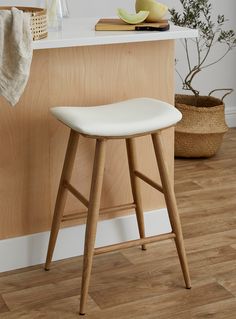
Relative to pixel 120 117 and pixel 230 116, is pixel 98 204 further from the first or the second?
pixel 230 116

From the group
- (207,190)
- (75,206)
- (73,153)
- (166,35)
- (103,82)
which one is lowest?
(207,190)

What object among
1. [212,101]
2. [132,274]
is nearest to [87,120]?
[132,274]

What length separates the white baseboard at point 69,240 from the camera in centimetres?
272

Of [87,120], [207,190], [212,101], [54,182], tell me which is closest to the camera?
[87,120]

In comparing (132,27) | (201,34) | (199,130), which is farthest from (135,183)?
(201,34)

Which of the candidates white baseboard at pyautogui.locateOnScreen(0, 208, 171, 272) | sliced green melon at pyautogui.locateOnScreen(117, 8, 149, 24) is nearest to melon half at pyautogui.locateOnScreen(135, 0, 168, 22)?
sliced green melon at pyautogui.locateOnScreen(117, 8, 149, 24)

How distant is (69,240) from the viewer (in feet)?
9.25

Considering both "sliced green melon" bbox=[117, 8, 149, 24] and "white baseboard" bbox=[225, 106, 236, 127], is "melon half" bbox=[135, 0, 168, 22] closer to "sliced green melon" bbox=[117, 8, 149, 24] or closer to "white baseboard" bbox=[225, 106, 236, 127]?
"sliced green melon" bbox=[117, 8, 149, 24]

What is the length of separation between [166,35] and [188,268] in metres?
0.90

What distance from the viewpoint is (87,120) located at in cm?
234

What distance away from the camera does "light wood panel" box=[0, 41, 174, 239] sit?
2609 millimetres

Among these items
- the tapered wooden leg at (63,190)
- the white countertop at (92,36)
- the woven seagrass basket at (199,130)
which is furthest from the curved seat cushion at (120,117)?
the woven seagrass basket at (199,130)

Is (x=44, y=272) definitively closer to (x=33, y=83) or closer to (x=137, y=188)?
(x=137, y=188)

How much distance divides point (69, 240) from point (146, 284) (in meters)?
0.39
